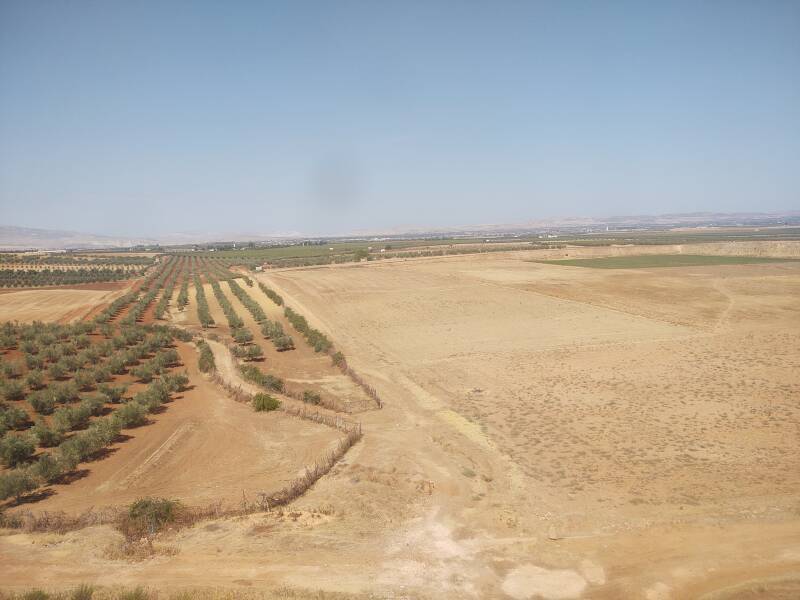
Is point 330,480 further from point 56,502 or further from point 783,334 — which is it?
point 783,334

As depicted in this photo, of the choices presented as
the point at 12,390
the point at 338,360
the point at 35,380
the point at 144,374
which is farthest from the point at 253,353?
the point at 12,390

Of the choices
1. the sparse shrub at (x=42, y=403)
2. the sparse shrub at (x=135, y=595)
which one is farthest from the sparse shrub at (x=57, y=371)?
the sparse shrub at (x=135, y=595)

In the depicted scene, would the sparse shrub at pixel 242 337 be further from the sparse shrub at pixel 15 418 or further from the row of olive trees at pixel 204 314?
the sparse shrub at pixel 15 418

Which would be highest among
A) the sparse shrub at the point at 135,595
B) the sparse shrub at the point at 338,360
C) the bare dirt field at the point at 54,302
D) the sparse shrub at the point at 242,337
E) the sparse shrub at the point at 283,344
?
the bare dirt field at the point at 54,302

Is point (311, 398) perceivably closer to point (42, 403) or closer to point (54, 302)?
point (42, 403)

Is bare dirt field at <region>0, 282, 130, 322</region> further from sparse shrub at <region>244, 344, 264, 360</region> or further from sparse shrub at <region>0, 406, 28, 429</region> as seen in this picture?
sparse shrub at <region>0, 406, 28, 429</region>

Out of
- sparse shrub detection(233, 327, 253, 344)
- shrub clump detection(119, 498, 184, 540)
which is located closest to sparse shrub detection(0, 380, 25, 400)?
sparse shrub detection(233, 327, 253, 344)
